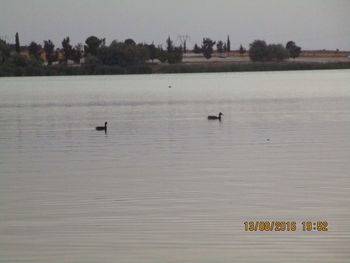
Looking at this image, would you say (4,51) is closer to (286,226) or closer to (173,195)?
(173,195)

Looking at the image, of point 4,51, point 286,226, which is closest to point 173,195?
point 286,226

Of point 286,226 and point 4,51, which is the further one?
point 4,51

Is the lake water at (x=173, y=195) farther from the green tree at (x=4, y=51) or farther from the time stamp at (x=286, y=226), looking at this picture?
the green tree at (x=4, y=51)

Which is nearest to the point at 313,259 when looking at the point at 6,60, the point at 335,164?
the point at 335,164

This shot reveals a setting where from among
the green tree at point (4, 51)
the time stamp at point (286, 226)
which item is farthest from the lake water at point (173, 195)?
the green tree at point (4, 51)

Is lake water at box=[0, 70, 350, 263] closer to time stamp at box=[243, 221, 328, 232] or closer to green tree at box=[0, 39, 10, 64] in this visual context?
time stamp at box=[243, 221, 328, 232]

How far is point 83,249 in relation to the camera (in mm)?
15438

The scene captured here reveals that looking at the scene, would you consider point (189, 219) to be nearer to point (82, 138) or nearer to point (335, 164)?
point (335, 164)

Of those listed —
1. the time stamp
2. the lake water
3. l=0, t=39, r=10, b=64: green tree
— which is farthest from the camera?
l=0, t=39, r=10, b=64: green tree

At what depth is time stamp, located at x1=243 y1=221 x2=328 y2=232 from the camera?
16500 millimetres

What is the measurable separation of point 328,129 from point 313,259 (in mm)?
25144

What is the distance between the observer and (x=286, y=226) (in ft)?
54.9

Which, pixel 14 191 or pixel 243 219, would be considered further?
pixel 14 191

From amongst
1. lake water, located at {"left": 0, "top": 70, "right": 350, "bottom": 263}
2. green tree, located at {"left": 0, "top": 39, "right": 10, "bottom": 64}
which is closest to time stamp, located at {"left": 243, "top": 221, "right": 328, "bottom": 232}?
lake water, located at {"left": 0, "top": 70, "right": 350, "bottom": 263}
